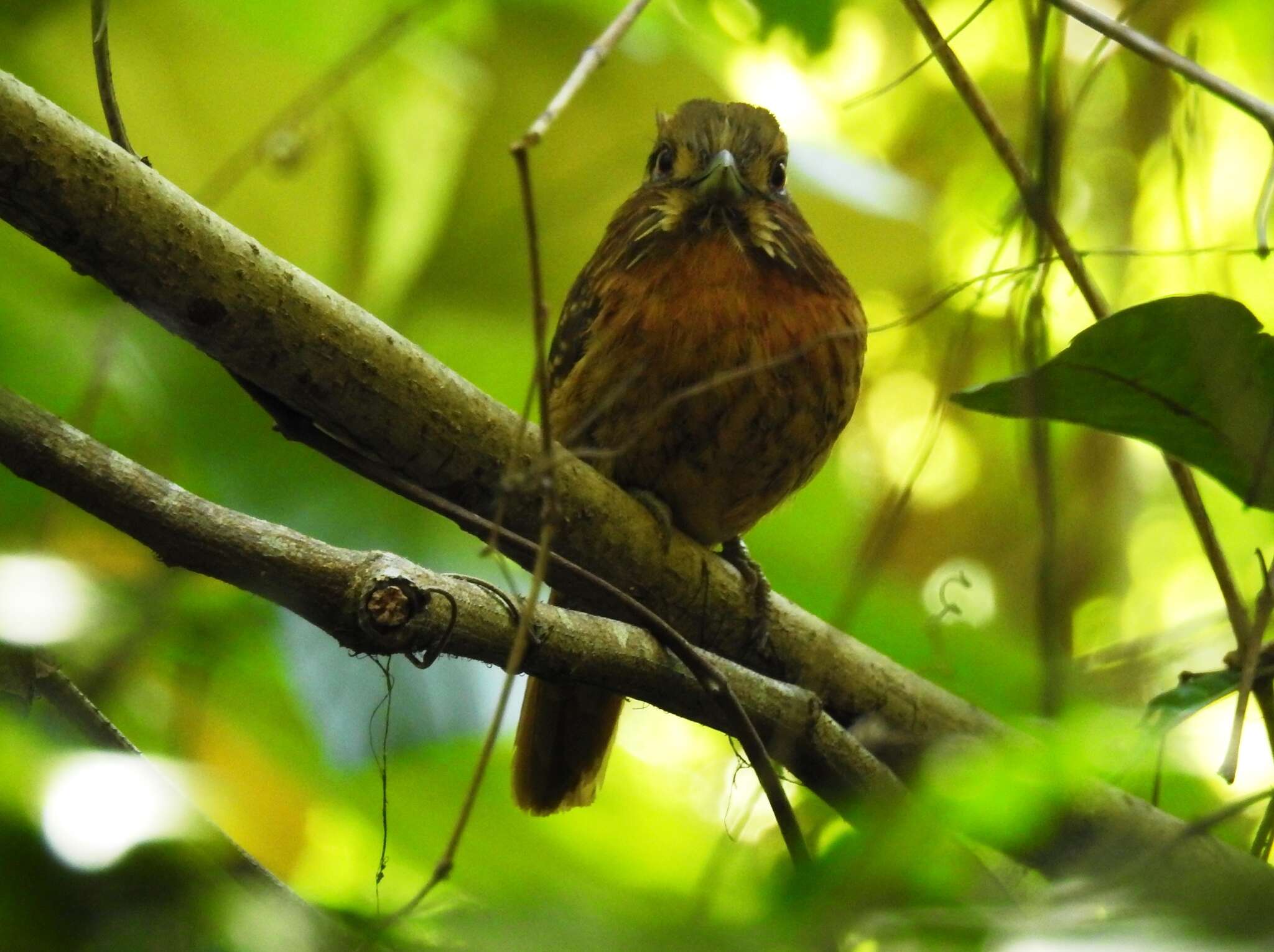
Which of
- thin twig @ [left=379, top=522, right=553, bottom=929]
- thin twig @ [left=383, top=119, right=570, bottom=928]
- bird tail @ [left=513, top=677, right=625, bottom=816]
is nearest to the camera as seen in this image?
thin twig @ [left=379, top=522, right=553, bottom=929]

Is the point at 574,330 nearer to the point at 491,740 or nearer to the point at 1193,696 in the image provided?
the point at 1193,696

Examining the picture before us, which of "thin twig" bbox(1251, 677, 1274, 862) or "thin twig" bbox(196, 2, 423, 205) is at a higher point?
"thin twig" bbox(196, 2, 423, 205)

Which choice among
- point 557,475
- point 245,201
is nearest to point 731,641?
point 557,475

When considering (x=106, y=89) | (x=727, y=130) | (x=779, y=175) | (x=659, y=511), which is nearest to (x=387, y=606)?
(x=106, y=89)

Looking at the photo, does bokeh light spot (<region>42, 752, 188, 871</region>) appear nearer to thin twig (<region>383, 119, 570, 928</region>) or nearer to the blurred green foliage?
the blurred green foliage

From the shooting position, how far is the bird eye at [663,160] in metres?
2.60

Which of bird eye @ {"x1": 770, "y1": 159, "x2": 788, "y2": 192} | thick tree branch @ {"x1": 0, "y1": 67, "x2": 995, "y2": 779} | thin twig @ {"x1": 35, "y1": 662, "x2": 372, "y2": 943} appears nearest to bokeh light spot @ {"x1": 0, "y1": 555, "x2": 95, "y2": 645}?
thin twig @ {"x1": 35, "y1": 662, "x2": 372, "y2": 943}

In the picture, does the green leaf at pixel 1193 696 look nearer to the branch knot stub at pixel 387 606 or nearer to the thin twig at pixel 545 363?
the thin twig at pixel 545 363

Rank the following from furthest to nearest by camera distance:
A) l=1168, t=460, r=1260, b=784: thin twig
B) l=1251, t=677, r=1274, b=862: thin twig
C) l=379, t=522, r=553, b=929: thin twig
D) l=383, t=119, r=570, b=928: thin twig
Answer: l=1251, t=677, r=1274, b=862: thin twig < l=1168, t=460, r=1260, b=784: thin twig < l=383, t=119, r=570, b=928: thin twig < l=379, t=522, r=553, b=929: thin twig

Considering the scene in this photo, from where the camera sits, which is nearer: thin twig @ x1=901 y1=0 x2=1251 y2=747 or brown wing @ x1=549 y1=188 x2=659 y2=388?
thin twig @ x1=901 y1=0 x2=1251 y2=747

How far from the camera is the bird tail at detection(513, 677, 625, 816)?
8.59 feet

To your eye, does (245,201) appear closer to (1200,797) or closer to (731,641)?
(731,641)

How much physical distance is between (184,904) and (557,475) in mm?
1119

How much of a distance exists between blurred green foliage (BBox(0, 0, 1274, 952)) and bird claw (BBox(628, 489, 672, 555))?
33 centimetres
